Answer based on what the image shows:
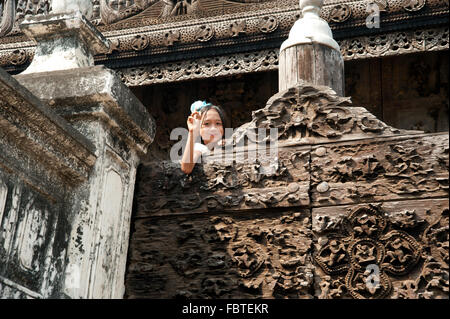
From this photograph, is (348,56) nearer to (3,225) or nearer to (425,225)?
(425,225)

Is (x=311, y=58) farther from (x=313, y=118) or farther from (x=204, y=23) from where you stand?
(x=204, y=23)

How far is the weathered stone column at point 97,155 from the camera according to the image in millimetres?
3154

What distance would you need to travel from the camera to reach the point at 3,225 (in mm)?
2861

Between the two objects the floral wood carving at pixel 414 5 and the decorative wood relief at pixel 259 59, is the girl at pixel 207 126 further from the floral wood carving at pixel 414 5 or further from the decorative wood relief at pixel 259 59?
the floral wood carving at pixel 414 5

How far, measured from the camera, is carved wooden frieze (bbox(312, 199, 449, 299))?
2955 mm

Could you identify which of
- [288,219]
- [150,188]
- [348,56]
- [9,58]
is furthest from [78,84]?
[9,58]

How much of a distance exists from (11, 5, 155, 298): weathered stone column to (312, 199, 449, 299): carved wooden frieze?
902mm

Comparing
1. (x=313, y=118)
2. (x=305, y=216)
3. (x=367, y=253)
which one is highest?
(x=313, y=118)

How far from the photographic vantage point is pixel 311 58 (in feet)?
12.9

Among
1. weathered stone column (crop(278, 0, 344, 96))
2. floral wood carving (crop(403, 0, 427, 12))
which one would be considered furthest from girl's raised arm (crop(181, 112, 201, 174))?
floral wood carving (crop(403, 0, 427, 12))

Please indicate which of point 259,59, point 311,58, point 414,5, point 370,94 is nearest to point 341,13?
point 414,5

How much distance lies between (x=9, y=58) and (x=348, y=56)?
142 inches

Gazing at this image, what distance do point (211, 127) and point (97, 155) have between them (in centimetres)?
63

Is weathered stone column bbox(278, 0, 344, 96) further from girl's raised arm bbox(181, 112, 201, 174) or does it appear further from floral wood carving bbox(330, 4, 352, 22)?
floral wood carving bbox(330, 4, 352, 22)
